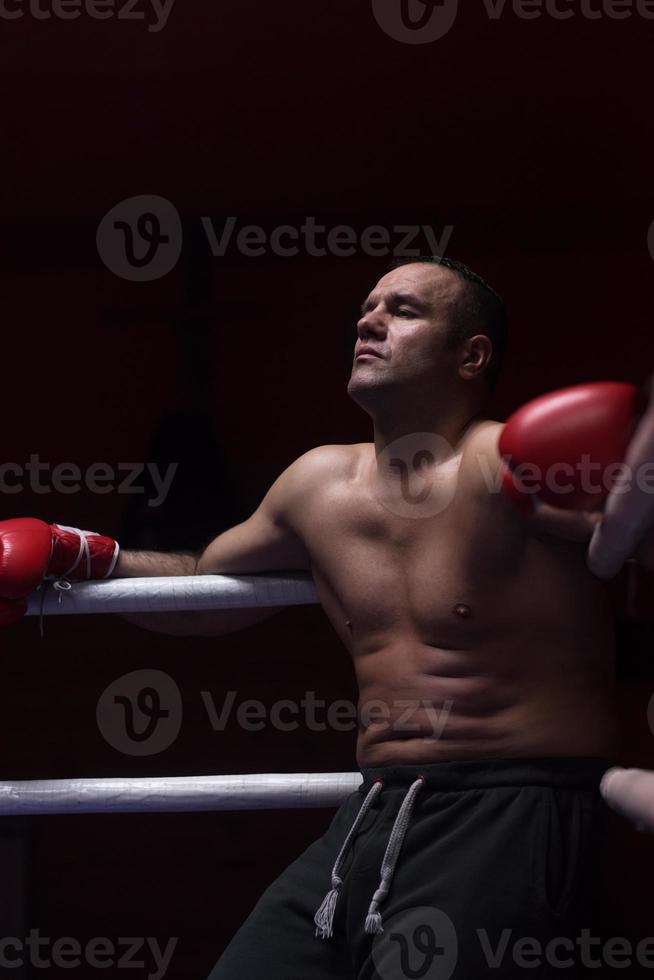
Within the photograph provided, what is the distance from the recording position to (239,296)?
4.09m

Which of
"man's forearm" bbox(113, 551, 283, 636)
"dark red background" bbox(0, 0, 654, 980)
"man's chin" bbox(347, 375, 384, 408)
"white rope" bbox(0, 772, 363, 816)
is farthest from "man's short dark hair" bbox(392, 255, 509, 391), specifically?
"dark red background" bbox(0, 0, 654, 980)

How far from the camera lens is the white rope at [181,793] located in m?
1.34

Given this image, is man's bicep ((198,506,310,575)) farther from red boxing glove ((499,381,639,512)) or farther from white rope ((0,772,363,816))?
red boxing glove ((499,381,639,512))

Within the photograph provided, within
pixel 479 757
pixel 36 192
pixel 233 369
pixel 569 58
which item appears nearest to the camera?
pixel 479 757

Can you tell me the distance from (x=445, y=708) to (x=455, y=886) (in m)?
0.20

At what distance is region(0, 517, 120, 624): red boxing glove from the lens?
1379 millimetres

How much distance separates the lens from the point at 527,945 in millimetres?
1140

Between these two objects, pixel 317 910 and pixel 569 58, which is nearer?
pixel 317 910

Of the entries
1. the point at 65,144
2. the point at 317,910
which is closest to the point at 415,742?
the point at 317,910

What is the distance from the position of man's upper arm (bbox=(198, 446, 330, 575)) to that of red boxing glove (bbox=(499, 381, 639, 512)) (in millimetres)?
408

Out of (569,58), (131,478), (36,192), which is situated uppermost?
(569,58)

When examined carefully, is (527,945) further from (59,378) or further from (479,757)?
(59,378)

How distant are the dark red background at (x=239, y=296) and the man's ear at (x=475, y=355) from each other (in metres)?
1.45

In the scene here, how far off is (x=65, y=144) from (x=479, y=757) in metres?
2.73
